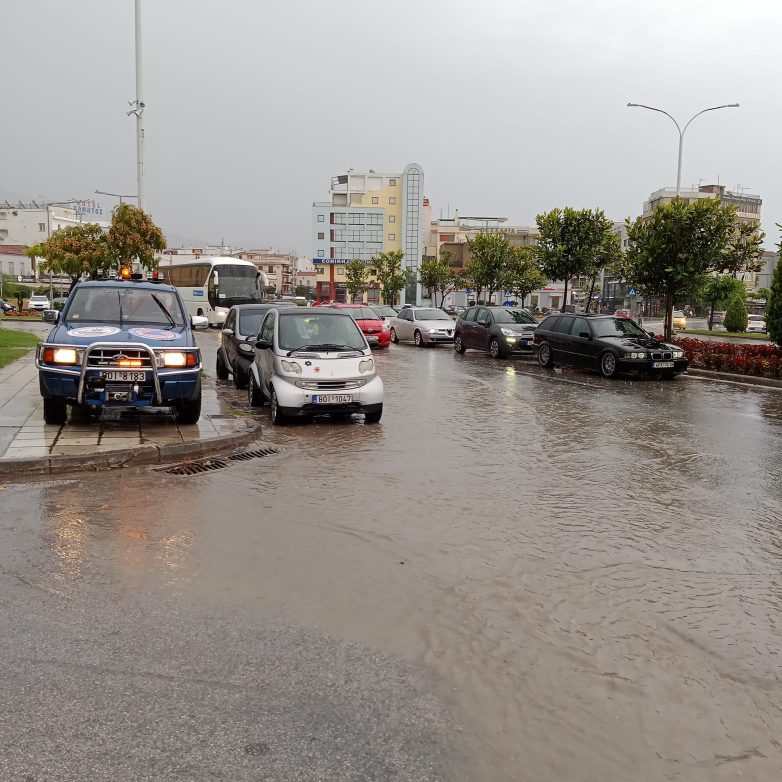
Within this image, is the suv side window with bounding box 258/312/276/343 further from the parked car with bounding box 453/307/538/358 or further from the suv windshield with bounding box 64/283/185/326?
the parked car with bounding box 453/307/538/358

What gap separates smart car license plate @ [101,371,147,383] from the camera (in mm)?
9328

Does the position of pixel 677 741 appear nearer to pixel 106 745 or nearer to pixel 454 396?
pixel 106 745

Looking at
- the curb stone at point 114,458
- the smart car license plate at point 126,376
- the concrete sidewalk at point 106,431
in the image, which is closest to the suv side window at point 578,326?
the concrete sidewalk at point 106,431

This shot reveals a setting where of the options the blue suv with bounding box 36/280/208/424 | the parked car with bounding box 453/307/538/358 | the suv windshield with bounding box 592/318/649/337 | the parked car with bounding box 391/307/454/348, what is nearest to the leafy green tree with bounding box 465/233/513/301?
the parked car with bounding box 391/307/454/348

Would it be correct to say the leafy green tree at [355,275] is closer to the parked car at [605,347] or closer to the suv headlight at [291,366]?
the parked car at [605,347]

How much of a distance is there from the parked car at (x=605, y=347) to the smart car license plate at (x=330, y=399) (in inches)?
384

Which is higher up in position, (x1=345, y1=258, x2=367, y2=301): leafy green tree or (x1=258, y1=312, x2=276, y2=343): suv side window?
(x1=345, y1=258, x2=367, y2=301): leafy green tree

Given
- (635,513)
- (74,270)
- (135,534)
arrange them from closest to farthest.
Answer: (135,534) < (635,513) < (74,270)

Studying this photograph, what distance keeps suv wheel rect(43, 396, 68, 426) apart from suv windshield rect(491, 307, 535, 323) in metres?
17.8

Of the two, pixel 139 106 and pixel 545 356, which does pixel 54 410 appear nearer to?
pixel 545 356

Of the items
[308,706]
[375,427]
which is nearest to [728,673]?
[308,706]

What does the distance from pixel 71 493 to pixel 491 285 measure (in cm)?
4668

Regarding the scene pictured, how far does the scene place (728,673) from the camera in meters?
3.91

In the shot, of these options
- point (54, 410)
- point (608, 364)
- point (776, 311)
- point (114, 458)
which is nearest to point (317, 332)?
point (54, 410)
